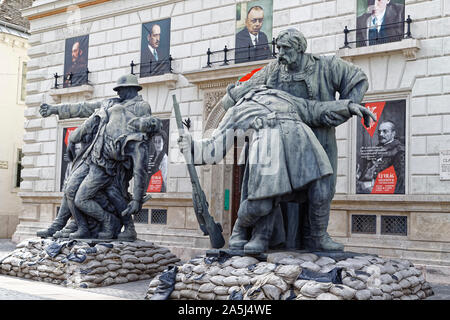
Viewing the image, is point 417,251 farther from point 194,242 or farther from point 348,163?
point 194,242

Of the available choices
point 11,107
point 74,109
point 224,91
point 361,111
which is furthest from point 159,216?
point 11,107

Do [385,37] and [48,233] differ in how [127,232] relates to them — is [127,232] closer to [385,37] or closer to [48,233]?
[48,233]

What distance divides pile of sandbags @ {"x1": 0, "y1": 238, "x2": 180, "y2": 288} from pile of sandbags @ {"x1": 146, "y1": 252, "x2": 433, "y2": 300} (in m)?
1.93

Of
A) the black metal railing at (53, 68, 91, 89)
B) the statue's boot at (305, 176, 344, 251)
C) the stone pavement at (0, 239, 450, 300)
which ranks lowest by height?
the stone pavement at (0, 239, 450, 300)

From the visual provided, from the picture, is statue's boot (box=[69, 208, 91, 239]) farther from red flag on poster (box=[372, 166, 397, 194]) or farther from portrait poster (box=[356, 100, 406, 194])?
red flag on poster (box=[372, 166, 397, 194])

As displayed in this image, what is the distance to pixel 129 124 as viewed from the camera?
8.80 metres

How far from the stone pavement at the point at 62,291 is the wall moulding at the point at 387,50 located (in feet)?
17.6

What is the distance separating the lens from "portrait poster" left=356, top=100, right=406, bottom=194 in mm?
11411

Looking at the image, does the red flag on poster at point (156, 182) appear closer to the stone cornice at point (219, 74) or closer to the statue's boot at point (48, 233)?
the stone cornice at point (219, 74)

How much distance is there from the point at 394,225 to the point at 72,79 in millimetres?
10360

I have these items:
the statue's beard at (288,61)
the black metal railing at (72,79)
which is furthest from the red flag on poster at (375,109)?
the black metal railing at (72,79)

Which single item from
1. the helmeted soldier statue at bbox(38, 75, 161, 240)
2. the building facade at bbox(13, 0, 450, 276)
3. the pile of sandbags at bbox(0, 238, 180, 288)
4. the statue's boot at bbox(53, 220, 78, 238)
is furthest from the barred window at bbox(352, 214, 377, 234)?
the statue's boot at bbox(53, 220, 78, 238)

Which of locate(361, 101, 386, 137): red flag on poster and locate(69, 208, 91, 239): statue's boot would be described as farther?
locate(361, 101, 386, 137): red flag on poster

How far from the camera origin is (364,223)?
11695 millimetres
